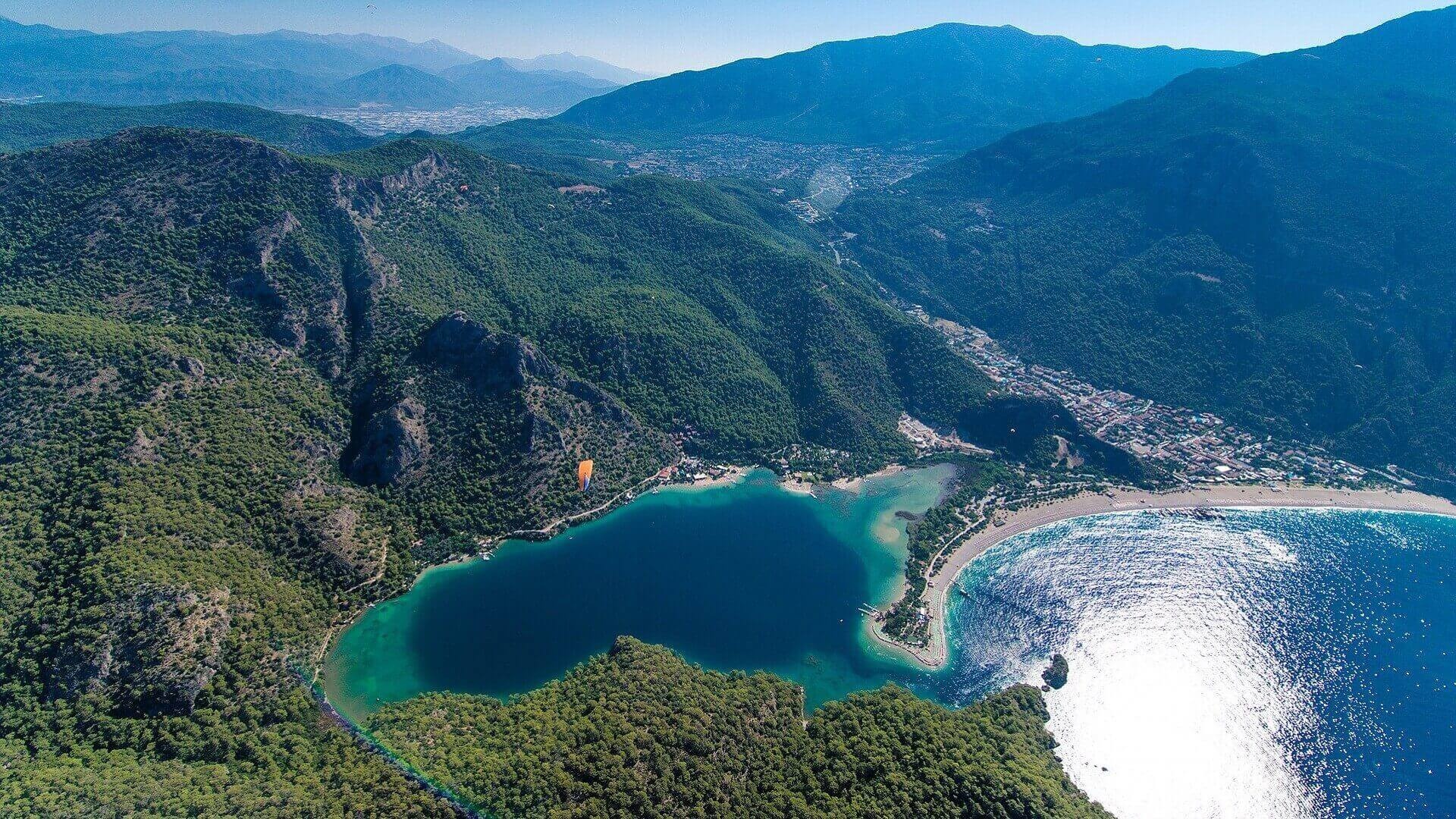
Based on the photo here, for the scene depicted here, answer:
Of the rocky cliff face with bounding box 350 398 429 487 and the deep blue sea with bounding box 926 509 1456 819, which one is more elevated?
the rocky cliff face with bounding box 350 398 429 487

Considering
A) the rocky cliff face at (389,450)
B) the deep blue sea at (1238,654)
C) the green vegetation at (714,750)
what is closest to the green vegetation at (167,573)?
the rocky cliff face at (389,450)

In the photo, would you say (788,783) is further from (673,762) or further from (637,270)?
(637,270)

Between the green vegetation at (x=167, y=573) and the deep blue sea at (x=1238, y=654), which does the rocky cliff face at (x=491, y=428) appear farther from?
the deep blue sea at (x=1238, y=654)

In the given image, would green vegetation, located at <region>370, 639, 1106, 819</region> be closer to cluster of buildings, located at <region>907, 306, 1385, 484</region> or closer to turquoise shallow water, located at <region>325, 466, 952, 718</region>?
turquoise shallow water, located at <region>325, 466, 952, 718</region>

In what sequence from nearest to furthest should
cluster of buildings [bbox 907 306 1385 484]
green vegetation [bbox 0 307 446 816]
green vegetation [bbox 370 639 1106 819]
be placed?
1. green vegetation [bbox 0 307 446 816]
2. green vegetation [bbox 370 639 1106 819]
3. cluster of buildings [bbox 907 306 1385 484]

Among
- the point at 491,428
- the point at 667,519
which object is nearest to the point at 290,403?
the point at 491,428

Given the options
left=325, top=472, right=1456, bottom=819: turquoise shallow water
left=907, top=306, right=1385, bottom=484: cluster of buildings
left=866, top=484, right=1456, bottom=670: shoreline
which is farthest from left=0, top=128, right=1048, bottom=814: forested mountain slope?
left=866, top=484, right=1456, bottom=670: shoreline
